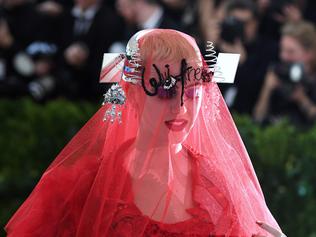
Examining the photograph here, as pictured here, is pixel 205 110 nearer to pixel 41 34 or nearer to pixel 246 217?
pixel 246 217

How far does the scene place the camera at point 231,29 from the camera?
7.62 metres

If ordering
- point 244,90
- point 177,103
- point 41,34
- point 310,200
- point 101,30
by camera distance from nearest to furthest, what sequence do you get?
point 177,103 → point 310,200 → point 244,90 → point 101,30 → point 41,34

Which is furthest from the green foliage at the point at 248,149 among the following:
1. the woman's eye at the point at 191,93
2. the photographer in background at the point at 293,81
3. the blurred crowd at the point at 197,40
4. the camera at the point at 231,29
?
the woman's eye at the point at 191,93

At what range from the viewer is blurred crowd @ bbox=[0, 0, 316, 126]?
24.5ft

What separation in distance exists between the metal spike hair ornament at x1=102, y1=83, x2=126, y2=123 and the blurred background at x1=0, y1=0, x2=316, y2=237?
2.98m

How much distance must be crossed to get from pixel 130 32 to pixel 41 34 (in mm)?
1169

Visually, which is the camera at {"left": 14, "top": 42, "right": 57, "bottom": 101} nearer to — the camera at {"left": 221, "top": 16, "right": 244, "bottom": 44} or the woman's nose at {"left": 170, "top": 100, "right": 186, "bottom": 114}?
the camera at {"left": 221, "top": 16, "right": 244, "bottom": 44}

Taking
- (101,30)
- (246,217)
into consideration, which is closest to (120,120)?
(246,217)

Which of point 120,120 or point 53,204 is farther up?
point 120,120

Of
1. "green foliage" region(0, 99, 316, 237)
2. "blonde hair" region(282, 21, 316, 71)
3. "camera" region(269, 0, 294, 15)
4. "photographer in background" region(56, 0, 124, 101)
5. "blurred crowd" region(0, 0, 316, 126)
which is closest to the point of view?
"green foliage" region(0, 99, 316, 237)

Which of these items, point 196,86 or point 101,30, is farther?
point 101,30

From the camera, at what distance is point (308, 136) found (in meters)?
6.87

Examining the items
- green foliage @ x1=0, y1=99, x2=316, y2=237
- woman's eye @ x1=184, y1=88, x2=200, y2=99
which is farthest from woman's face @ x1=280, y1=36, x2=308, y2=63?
woman's eye @ x1=184, y1=88, x2=200, y2=99

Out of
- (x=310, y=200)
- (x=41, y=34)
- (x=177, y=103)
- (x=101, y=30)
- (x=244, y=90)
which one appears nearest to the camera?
(x=177, y=103)
